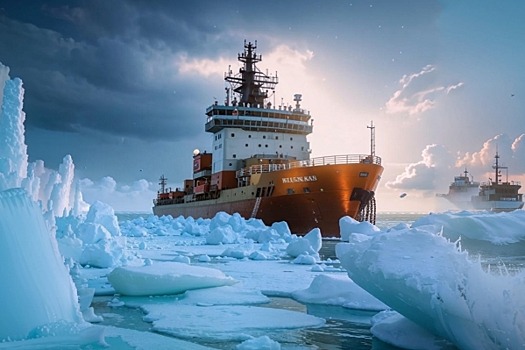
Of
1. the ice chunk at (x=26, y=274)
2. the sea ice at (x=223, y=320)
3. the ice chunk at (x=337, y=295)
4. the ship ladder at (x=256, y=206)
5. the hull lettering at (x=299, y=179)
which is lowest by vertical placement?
the sea ice at (x=223, y=320)

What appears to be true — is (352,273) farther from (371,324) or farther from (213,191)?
(213,191)

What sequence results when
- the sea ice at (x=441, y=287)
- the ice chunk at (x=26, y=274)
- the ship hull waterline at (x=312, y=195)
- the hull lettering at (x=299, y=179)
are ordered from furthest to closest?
1. the hull lettering at (x=299, y=179)
2. the ship hull waterline at (x=312, y=195)
3. the ice chunk at (x=26, y=274)
4. the sea ice at (x=441, y=287)

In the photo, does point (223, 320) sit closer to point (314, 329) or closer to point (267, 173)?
point (314, 329)

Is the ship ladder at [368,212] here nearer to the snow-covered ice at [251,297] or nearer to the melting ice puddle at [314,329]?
the snow-covered ice at [251,297]

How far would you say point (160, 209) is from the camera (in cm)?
4716

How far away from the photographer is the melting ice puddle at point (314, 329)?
4.97 m

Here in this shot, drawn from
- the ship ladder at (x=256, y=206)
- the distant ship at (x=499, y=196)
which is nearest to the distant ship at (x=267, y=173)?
the ship ladder at (x=256, y=206)

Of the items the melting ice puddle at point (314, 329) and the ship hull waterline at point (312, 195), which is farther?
the ship hull waterline at point (312, 195)

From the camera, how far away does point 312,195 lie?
78.2 ft

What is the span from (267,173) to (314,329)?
20.1 meters

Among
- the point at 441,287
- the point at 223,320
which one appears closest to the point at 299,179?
the point at 223,320

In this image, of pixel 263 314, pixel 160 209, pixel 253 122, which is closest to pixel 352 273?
pixel 263 314

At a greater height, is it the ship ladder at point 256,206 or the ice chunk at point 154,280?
the ship ladder at point 256,206

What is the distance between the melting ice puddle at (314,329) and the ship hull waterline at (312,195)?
16.2 meters
